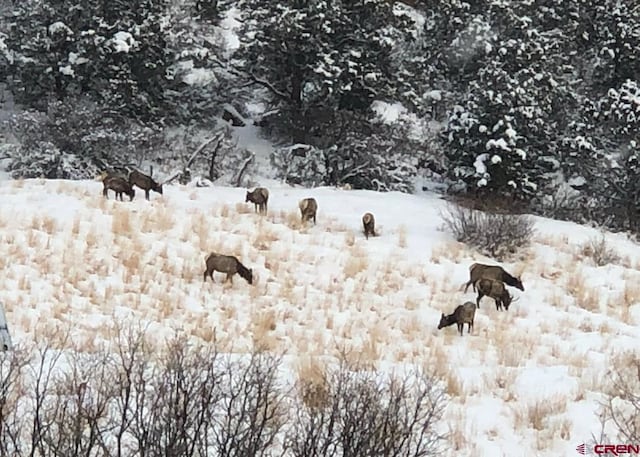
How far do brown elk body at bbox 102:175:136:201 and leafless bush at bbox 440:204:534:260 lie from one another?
5.77 m

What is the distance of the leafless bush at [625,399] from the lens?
607 cm

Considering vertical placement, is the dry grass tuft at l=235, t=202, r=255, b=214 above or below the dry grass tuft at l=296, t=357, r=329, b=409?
above

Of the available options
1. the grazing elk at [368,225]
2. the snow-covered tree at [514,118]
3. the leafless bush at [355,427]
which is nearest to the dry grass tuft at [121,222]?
the grazing elk at [368,225]

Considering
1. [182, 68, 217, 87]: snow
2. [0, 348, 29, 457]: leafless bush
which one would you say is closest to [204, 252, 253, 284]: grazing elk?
[0, 348, 29, 457]: leafless bush

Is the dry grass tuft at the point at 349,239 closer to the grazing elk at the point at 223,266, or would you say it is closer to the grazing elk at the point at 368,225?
the grazing elk at the point at 368,225

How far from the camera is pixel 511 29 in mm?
24109

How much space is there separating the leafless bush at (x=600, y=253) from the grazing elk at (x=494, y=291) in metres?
3.49

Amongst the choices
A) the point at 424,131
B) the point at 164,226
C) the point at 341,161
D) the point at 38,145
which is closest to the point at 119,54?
the point at 38,145

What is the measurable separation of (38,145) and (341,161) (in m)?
8.42

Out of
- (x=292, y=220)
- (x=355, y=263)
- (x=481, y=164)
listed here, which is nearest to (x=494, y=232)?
(x=355, y=263)

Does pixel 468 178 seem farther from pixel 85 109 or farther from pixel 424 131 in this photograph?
pixel 85 109

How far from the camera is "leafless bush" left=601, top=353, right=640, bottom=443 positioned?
6074mm

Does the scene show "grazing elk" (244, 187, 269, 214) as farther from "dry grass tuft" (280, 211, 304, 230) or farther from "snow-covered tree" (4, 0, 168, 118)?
"snow-covered tree" (4, 0, 168, 118)

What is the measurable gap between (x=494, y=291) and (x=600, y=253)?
3946mm
